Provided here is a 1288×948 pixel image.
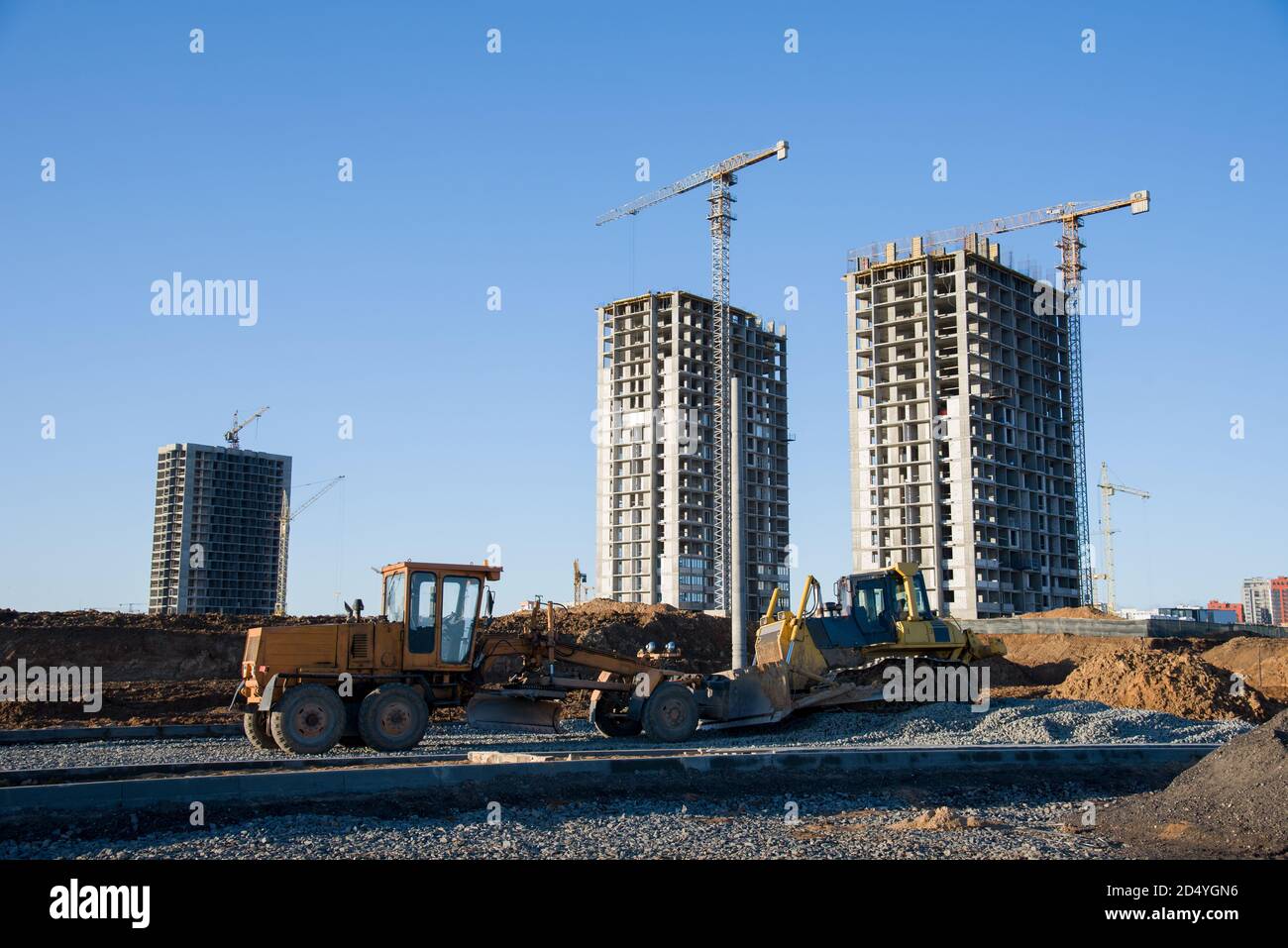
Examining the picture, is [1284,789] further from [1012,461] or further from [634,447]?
[634,447]

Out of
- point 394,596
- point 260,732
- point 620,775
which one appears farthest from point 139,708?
point 620,775

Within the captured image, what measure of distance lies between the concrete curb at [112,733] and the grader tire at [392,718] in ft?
23.0

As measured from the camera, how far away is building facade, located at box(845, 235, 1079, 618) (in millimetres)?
79688

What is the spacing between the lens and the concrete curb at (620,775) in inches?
422

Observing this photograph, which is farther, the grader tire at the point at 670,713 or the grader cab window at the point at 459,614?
the grader tire at the point at 670,713

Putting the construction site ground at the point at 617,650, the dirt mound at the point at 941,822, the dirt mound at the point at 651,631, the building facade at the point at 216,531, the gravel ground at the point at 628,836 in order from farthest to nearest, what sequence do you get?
the building facade at the point at 216,531
the dirt mound at the point at 651,631
the construction site ground at the point at 617,650
the dirt mound at the point at 941,822
the gravel ground at the point at 628,836

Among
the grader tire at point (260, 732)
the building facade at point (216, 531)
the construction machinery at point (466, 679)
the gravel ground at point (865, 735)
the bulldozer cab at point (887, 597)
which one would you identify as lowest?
the gravel ground at point (865, 735)

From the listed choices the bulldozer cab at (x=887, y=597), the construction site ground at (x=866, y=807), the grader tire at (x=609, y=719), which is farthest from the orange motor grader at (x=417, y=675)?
the bulldozer cab at (x=887, y=597)

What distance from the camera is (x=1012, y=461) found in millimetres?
84688

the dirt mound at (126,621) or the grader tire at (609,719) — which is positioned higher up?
the dirt mound at (126,621)

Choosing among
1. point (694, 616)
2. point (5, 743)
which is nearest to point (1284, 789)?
point (5, 743)

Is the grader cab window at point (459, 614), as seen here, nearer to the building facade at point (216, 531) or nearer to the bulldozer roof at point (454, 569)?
the bulldozer roof at point (454, 569)
